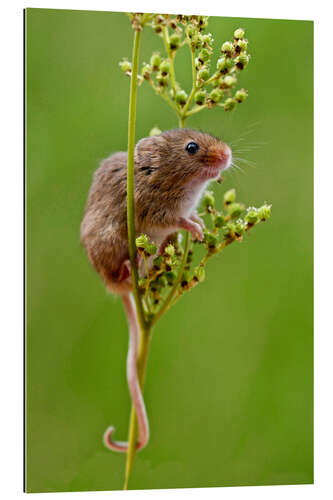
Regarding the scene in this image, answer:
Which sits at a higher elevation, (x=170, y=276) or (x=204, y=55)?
(x=204, y=55)

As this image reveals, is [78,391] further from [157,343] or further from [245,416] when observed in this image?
[245,416]

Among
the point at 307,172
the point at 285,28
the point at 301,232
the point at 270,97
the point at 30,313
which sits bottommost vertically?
the point at 30,313

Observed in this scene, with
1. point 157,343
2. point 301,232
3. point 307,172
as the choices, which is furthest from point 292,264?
point 157,343

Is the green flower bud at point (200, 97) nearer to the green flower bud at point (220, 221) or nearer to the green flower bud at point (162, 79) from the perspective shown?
the green flower bud at point (162, 79)

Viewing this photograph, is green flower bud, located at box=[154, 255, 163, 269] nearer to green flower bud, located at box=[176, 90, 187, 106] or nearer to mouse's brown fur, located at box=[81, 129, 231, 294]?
mouse's brown fur, located at box=[81, 129, 231, 294]

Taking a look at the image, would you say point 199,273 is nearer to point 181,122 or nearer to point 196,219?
point 196,219

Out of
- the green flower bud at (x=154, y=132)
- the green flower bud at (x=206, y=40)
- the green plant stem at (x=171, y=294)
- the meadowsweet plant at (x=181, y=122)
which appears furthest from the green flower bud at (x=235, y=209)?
the green flower bud at (x=206, y=40)

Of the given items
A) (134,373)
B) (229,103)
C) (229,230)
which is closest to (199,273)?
(229,230)
